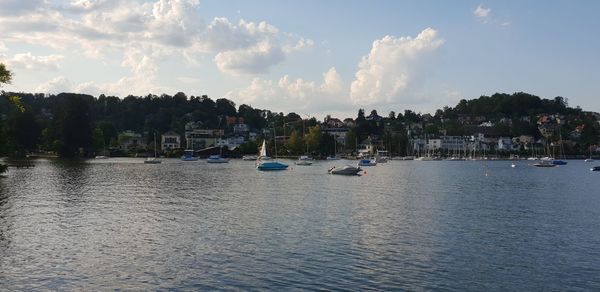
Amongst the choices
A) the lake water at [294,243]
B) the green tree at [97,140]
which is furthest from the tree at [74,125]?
the lake water at [294,243]

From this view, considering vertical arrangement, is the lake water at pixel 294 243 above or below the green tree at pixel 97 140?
below

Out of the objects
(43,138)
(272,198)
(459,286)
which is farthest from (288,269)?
(43,138)

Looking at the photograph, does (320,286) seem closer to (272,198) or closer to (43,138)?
(272,198)

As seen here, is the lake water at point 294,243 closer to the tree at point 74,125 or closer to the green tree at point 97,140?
the tree at point 74,125

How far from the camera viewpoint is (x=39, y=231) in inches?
1240

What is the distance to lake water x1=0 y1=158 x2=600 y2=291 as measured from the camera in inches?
849

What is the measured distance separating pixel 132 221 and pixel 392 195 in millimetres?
29704

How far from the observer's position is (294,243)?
28656mm

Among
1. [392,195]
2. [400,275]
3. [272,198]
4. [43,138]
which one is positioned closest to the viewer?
[400,275]

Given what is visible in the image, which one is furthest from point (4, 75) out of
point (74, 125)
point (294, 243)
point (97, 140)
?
point (97, 140)

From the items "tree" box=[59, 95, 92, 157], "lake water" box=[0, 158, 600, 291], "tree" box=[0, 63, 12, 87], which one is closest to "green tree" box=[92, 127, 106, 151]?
"tree" box=[59, 95, 92, 157]

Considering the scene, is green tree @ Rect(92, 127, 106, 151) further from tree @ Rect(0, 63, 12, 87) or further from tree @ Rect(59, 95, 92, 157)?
tree @ Rect(0, 63, 12, 87)

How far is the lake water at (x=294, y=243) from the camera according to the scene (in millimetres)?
21562

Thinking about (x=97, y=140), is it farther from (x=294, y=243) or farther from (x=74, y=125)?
(x=294, y=243)
